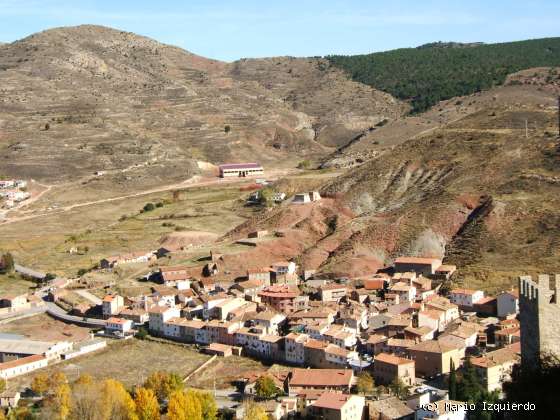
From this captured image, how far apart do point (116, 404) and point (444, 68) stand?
150 m

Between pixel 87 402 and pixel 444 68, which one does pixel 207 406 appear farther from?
pixel 444 68

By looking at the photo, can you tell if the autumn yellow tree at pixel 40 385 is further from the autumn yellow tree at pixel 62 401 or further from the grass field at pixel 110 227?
the grass field at pixel 110 227

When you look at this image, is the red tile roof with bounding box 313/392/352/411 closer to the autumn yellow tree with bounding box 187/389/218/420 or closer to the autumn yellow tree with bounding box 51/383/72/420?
the autumn yellow tree with bounding box 187/389/218/420

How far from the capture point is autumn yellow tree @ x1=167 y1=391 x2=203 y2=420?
31.1m

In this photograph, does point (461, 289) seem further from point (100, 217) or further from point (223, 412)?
→ point (100, 217)

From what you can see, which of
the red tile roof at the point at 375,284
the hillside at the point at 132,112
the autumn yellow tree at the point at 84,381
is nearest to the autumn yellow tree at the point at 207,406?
the autumn yellow tree at the point at 84,381

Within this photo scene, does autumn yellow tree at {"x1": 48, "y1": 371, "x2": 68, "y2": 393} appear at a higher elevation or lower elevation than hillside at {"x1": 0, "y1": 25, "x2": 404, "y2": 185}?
lower

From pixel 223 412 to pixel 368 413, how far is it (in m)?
5.85

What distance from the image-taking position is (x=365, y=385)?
34.6 m

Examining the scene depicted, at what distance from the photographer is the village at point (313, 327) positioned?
33750 mm

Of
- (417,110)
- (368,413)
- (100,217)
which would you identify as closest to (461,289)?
(368,413)

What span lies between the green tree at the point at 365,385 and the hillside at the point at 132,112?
71.0 meters

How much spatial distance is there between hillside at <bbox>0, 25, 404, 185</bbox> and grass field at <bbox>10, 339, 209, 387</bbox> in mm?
60042

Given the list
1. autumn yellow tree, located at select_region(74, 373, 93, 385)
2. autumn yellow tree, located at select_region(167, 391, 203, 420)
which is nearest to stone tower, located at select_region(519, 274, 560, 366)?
autumn yellow tree, located at select_region(167, 391, 203, 420)
